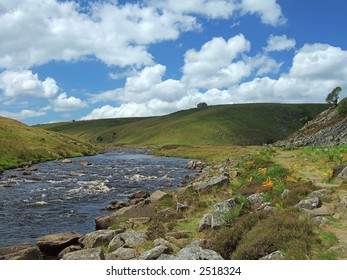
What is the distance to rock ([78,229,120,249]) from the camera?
18825mm

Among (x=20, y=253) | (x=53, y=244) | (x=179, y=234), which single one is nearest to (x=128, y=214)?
(x=53, y=244)

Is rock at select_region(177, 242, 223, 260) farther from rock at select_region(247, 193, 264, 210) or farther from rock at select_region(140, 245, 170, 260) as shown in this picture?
rock at select_region(247, 193, 264, 210)

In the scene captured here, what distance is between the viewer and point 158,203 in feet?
89.0

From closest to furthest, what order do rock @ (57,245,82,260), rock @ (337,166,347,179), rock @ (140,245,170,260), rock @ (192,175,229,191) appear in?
rock @ (140,245,170,260) < rock @ (57,245,82,260) < rock @ (337,166,347,179) < rock @ (192,175,229,191)

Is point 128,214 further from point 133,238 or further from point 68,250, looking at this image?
point 133,238

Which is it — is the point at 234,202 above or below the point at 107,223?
above

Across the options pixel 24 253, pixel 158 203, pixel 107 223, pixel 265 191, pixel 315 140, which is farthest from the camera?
pixel 315 140

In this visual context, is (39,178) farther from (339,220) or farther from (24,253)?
(339,220)

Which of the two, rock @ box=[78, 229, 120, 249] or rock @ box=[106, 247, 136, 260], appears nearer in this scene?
rock @ box=[106, 247, 136, 260]

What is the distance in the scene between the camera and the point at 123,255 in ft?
49.5

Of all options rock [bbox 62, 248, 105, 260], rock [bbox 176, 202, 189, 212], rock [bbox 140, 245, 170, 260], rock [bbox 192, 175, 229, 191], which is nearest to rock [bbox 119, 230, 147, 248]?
rock [bbox 62, 248, 105, 260]
